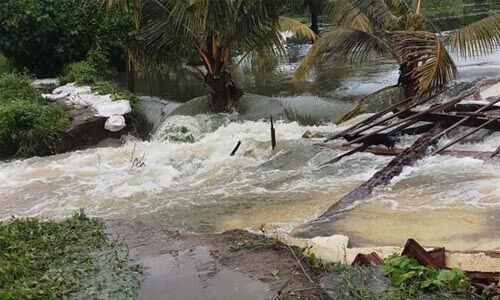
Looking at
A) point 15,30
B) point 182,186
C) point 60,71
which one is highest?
point 15,30

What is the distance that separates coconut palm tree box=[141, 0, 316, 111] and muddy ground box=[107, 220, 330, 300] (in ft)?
22.3

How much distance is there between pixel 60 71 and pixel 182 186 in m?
10.4

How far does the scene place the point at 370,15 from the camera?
1257cm

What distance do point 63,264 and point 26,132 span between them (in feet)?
24.6

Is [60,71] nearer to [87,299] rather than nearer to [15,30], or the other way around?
[15,30]

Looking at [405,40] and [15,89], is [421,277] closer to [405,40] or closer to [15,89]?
[405,40]

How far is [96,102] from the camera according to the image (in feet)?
45.4

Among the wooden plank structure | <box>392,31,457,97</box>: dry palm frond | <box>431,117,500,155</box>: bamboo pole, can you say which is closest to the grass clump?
the wooden plank structure

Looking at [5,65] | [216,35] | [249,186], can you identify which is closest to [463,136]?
[249,186]

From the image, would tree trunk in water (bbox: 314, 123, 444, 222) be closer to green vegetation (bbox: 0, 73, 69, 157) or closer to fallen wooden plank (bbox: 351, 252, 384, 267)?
fallen wooden plank (bbox: 351, 252, 384, 267)

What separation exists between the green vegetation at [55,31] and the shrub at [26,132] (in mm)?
5415

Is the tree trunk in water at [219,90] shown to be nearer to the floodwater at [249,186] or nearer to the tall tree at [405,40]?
the floodwater at [249,186]

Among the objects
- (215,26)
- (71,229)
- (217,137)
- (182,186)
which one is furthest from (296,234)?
(215,26)

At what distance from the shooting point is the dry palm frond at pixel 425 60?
1085 cm
